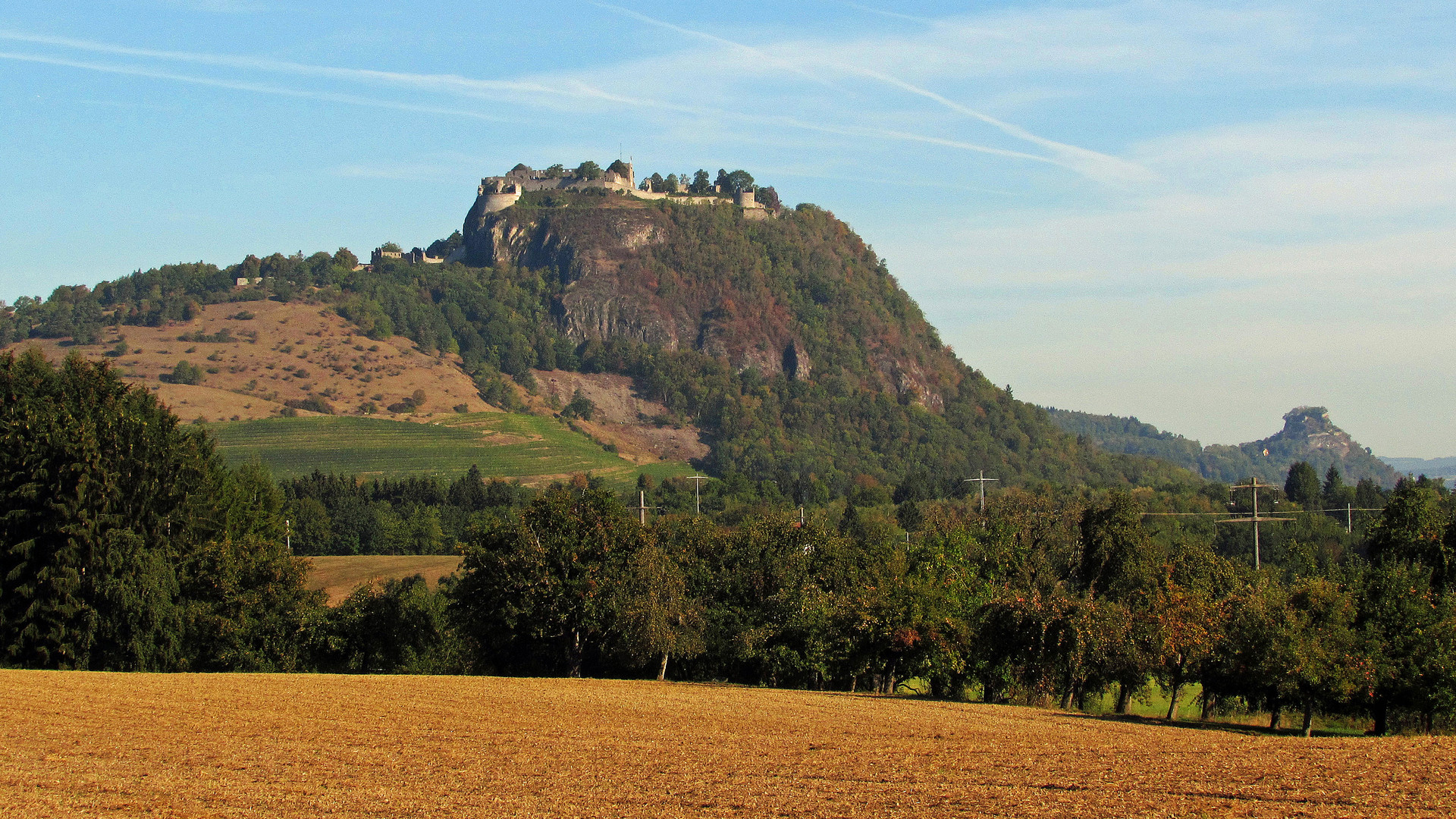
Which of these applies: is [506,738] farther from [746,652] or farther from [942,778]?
[746,652]

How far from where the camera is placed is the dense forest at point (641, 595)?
169ft

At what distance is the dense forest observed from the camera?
169 ft

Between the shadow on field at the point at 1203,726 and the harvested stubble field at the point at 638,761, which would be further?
the shadow on field at the point at 1203,726

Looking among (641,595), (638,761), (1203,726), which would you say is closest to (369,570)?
(641,595)

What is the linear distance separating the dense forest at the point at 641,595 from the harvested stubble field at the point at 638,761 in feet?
23.6

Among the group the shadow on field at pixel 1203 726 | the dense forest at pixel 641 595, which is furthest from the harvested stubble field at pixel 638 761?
the dense forest at pixel 641 595

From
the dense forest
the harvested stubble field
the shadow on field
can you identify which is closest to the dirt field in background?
the dense forest

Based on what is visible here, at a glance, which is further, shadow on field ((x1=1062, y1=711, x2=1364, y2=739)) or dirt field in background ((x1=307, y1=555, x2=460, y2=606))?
dirt field in background ((x1=307, y1=555, x2=460, y2=606))

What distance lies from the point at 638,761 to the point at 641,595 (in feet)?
103

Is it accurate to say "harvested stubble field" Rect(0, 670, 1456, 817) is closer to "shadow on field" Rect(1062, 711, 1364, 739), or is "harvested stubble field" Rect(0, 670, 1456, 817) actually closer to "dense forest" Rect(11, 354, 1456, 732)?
"shadow on field" Rect(1062, 711, 1364, 739)

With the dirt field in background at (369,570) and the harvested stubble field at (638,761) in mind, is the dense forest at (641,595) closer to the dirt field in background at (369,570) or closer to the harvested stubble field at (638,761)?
the harvested stubble field at (638,761)

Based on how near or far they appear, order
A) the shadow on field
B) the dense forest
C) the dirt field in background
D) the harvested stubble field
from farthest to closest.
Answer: the dirt field in background < the dense forest < the shadow on field < the harvested stubble field

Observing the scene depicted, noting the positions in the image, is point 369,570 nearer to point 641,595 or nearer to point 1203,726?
point 641,595

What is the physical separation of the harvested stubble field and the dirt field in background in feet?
272
